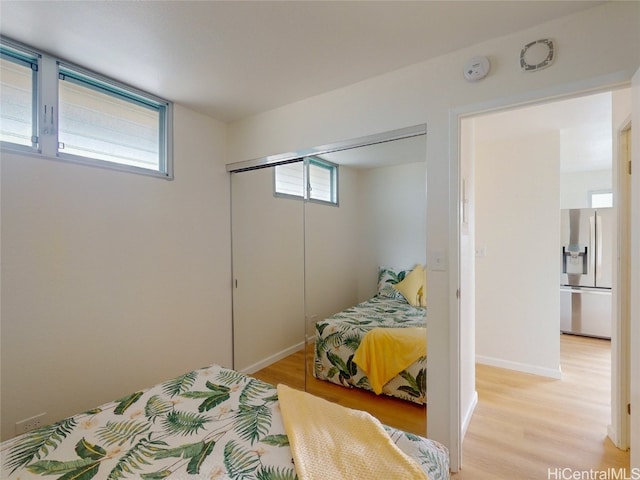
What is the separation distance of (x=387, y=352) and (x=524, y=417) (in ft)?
3.76

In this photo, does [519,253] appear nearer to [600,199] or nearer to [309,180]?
[309,180]

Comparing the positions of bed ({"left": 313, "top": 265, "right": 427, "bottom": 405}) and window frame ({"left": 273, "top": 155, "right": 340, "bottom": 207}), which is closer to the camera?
bed ({"left": 313, "top": 265, "right": 427, "bottom": 405})

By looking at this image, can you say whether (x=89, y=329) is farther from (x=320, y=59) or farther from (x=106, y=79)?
(x=320, y=59)

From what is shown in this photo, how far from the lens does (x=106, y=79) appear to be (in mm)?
2121

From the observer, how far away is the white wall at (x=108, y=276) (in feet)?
5.85

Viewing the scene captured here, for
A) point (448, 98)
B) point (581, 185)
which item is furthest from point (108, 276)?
point (581, 185)

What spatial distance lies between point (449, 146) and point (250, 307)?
7.40 ft

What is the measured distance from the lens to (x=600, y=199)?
17.0 ft

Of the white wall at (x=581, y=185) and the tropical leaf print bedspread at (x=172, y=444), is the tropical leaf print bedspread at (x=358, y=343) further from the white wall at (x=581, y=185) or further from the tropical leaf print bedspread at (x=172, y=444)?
the white wall at (x=581, y=185)

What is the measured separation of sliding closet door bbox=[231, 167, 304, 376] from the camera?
298cm

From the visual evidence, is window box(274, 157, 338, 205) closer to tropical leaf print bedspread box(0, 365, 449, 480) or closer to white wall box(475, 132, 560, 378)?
tropical leaf print bedspread box(0, 365, 449, 480)

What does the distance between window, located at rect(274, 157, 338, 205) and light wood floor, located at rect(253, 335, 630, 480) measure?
152 cm

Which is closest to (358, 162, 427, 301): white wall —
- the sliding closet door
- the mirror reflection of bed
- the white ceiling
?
the mirror reflection of bed

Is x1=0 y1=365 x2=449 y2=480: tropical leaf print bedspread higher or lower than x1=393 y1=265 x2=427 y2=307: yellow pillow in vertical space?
lower
